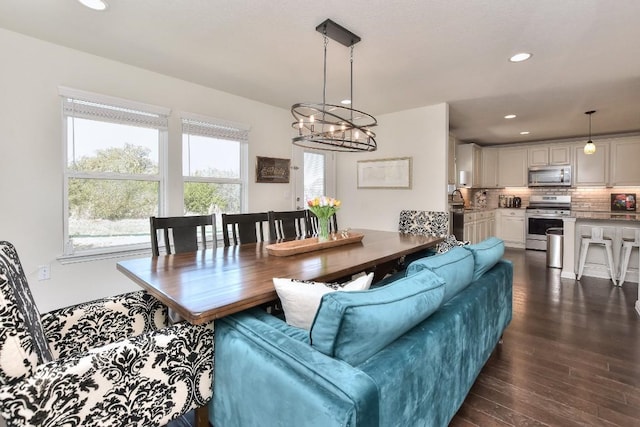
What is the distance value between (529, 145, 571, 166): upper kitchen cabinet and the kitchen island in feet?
8.59

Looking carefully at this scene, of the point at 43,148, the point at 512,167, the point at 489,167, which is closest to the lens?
the point at 43,148

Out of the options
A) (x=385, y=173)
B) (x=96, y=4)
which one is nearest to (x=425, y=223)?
(x=385, y=173)

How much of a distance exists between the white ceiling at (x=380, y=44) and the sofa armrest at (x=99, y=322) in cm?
195

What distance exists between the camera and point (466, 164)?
6.82m

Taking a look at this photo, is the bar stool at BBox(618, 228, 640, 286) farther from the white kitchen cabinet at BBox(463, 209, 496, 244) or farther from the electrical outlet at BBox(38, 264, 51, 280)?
the electrical outlet at BBox(38, 264, 51, 280)

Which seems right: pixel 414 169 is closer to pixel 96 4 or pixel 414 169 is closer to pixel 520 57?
pixel 520 57

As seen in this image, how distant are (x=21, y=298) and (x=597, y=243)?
5913mm

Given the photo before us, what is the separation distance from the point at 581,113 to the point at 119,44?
6035mm

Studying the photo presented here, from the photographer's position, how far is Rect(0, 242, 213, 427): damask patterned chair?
1007 mm

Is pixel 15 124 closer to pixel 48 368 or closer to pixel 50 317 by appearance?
pixel 50 317

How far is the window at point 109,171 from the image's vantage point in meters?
2.93

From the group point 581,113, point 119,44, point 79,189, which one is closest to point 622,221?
point 581,113

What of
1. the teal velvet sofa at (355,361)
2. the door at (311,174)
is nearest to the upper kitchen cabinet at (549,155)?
the door at (311,174)

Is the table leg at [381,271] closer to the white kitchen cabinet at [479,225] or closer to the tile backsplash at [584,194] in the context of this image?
the white kitchen cabinet at [479,225]
